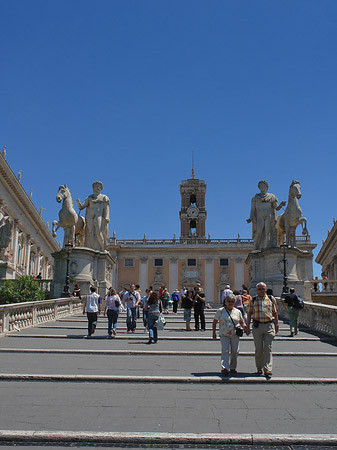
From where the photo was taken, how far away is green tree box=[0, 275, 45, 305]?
62.8ft

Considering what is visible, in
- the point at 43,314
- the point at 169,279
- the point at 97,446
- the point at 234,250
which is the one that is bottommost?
the point at 97,446

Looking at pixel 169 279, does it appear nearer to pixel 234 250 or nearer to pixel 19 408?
pixel 234 250

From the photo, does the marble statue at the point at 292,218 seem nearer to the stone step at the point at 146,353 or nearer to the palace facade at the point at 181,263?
the stone step at the point at 146,353

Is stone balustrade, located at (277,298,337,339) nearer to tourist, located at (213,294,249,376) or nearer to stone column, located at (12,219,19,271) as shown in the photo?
tourist, located at (213,294,249,376)

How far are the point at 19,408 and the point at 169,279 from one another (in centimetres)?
5763

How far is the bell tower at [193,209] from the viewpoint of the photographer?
76.2 metres

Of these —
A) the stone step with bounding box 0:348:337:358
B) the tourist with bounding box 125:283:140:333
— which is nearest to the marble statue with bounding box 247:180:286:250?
Answer: the tourist with bounding box 125:283:140:333

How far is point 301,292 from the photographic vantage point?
21.9 metres

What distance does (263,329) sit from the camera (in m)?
7.80

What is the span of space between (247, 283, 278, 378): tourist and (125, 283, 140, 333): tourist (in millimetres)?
6751

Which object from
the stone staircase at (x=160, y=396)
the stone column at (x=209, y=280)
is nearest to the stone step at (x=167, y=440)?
the stone staircase at (x=160, y=396)

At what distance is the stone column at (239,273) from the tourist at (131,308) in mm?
48347

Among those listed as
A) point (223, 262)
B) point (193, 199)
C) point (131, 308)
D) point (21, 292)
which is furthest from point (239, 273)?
point (131, 308)

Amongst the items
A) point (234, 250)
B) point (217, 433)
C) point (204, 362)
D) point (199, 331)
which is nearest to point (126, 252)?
point (234, 250)
